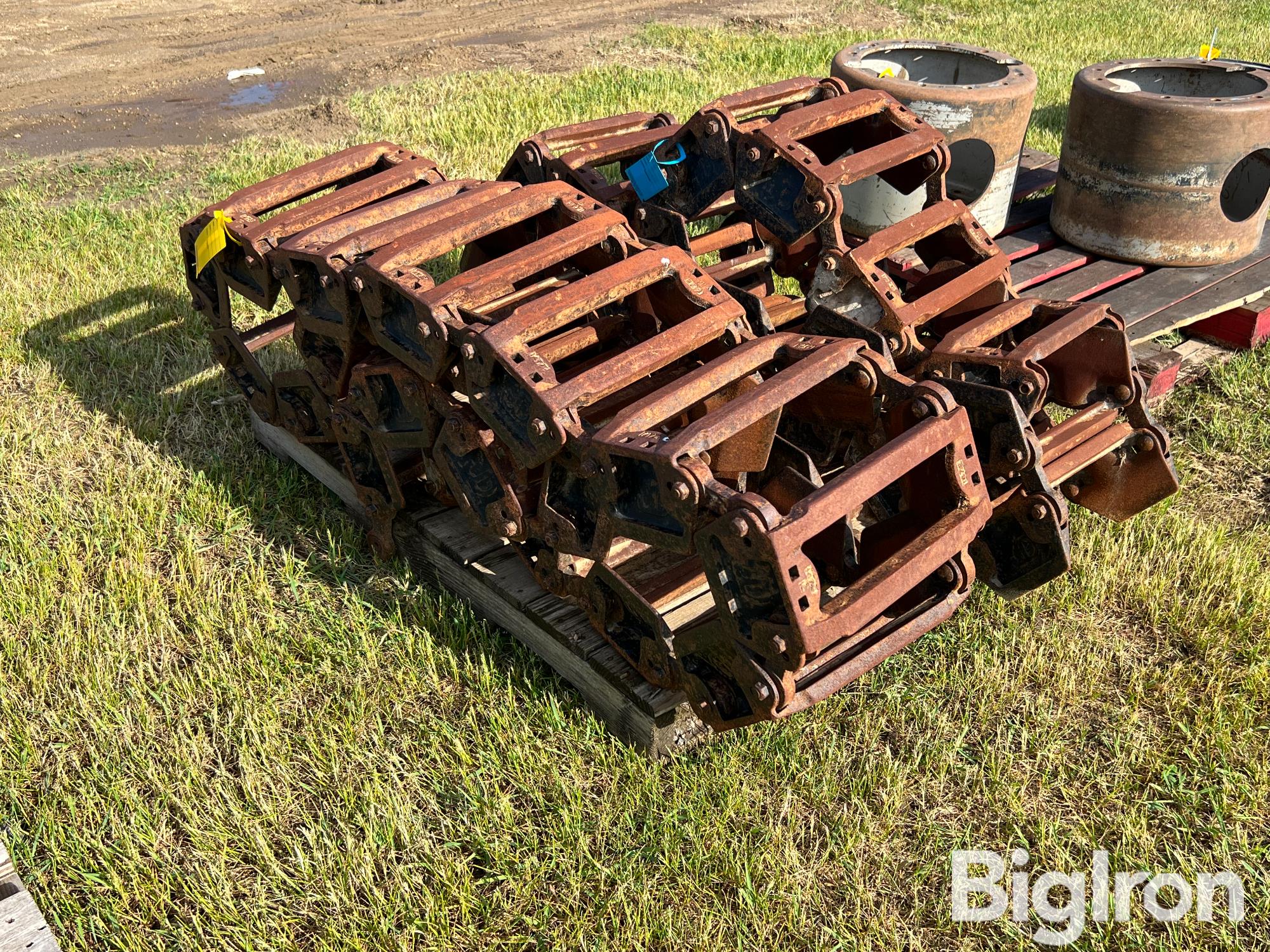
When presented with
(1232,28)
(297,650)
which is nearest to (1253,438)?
(297,650)

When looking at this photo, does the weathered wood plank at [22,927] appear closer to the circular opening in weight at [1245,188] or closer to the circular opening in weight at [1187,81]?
the circular opening in weight at [1187,81]

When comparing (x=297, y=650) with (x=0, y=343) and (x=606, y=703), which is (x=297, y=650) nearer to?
(x=606, y=703)

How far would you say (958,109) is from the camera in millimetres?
4832

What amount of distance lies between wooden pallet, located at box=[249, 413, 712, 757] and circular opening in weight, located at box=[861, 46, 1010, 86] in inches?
147

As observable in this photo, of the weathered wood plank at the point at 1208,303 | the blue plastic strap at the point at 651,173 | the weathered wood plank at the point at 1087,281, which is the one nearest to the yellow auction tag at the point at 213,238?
the blue plastic strap at the point at 651,173

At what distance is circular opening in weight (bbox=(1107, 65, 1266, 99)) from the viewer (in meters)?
5.16

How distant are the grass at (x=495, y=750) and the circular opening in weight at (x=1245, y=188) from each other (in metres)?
2.01

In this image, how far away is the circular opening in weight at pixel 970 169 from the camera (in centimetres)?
545

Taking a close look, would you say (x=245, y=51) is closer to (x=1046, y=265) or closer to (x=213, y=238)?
(x=213, y=238)

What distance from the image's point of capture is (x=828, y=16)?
432 inches

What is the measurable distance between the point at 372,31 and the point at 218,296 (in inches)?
299

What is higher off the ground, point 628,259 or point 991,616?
point 628,259

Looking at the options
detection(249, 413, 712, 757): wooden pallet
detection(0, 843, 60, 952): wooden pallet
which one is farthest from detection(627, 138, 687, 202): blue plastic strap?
detection(0, 843, 60, 952): wooden pallet

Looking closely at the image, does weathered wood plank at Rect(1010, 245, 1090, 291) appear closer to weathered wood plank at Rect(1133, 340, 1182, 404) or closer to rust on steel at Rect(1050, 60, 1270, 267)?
rust on steel at Rect(1050, 60, 1270, 267)
